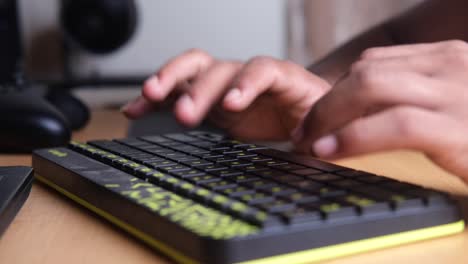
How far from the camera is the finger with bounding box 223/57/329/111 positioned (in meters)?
0.52

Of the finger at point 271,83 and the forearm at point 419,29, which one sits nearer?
the finger at point 271,83

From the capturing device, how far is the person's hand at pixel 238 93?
0.54 meters

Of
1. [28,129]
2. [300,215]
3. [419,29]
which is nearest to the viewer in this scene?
[300,215]

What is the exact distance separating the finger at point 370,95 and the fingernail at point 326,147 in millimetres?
44

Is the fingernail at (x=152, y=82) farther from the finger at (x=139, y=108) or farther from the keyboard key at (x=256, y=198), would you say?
the keyboard key at (x=256, y=198)

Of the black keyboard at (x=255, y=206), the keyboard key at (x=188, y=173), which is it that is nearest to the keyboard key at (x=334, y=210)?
the black keyboard at (x=255, y=206)

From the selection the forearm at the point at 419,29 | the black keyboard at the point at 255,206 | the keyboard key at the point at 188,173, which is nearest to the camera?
the black keyboard at the point at 255,206

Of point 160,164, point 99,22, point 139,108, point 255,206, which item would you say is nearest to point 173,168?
point 160,164

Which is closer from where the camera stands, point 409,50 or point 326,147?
point 326,147

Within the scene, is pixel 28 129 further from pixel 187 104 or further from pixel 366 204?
pixel 366 204

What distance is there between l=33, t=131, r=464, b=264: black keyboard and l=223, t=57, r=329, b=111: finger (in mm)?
54

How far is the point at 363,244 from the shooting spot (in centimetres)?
35

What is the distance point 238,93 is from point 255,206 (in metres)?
0.19

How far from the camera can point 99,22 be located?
46.6 inches
